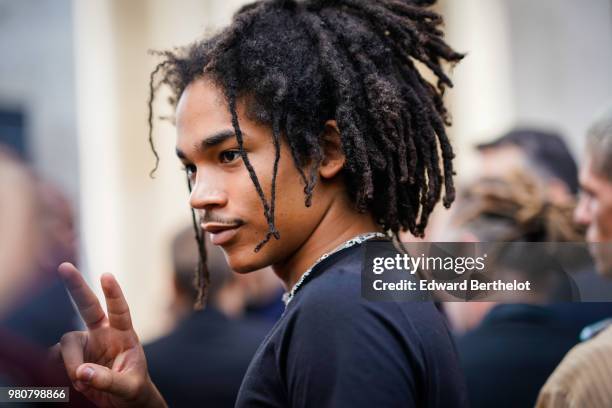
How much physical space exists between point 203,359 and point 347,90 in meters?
1.69

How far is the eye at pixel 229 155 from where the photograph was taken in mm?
2109

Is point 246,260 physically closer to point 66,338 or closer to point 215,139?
point 215,139

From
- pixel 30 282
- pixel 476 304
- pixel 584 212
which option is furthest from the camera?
pixel 476 304

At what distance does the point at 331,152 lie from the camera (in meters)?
2.14

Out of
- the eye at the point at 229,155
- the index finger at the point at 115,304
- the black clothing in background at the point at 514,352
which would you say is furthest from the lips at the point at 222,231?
the black clothing in background at the point at 514,352

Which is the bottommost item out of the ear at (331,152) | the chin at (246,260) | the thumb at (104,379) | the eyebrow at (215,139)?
the thumb at (104,379)

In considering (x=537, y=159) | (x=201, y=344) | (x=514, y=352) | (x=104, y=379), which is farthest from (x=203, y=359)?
(x=537, y=159)

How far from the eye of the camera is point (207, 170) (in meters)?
2.13

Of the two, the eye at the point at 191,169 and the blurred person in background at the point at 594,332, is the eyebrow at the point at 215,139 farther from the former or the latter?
the blurred person in background at the point at 594,332

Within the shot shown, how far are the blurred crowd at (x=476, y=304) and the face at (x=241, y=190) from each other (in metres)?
0.57

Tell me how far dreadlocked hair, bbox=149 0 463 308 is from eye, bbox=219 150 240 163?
5 centimetres

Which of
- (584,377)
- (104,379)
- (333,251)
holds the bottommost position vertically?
(584,377)

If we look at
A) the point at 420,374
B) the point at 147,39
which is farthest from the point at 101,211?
the point at 420,374

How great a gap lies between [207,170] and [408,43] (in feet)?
1.91
